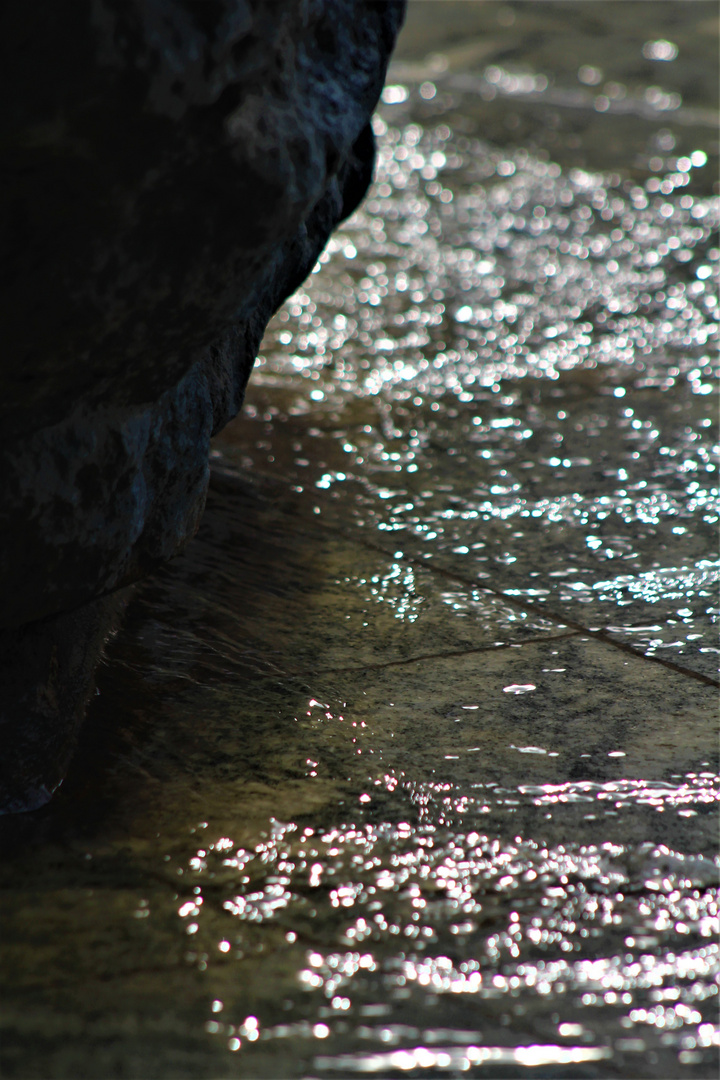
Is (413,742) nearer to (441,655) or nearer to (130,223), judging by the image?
(441,655)

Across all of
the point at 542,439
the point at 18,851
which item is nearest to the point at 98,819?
the point at 18,851

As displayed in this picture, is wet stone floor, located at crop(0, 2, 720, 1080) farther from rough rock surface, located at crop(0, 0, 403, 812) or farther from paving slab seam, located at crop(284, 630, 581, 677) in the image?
rough rock surface, located at crop(0, 0, 403, 812)

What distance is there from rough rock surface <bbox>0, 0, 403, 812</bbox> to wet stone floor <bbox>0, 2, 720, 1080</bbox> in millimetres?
256

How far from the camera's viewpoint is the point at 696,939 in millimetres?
1159

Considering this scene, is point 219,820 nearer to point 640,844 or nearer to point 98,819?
point 98,819

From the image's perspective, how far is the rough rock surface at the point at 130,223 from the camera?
3.27ft

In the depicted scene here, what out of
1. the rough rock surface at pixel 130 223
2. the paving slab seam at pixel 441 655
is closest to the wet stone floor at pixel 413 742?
the paving slab seam at pixel 441 655

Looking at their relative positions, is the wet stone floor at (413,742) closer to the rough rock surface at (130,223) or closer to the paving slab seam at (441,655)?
the paving slab seam at (441,655)

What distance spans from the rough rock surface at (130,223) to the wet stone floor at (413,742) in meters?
0.26

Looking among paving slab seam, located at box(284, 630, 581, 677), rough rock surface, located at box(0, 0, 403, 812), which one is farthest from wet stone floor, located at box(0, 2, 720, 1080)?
rough rock surface, located at box(0, 0, 403, 812)

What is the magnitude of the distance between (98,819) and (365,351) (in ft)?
6.01

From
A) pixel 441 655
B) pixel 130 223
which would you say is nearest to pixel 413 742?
pixel 441 655

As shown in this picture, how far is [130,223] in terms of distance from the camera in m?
1.10

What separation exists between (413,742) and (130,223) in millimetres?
739
